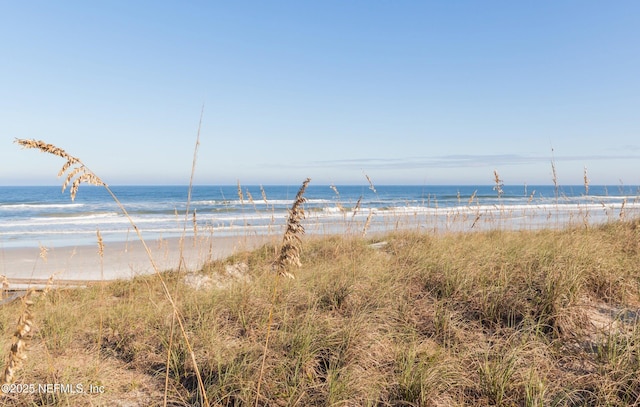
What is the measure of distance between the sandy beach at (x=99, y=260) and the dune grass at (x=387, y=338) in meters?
3.66

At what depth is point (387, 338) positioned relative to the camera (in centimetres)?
340

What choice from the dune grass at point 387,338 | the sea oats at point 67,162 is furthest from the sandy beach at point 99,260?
the sea oats at point 67,162

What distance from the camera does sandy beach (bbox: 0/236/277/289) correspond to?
8703 millimetres

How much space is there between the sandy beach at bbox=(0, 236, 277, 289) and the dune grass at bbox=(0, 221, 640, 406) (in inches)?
144

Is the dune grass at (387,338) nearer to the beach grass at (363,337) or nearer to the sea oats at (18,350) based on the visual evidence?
the beach grass at (363,337)

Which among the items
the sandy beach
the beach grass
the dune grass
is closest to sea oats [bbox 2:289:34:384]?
the beach grass

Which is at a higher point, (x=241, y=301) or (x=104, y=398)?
(x=241, y=301)

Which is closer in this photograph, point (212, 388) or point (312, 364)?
point (212, 388)

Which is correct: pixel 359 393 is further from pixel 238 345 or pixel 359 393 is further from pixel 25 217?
pixel 25 217

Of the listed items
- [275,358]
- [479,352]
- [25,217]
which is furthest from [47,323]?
[25,217]

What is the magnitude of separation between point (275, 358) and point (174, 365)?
0.86 m

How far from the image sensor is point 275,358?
314cm

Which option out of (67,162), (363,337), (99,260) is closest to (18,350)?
(67,162)

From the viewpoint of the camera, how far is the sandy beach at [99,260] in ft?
28.6
